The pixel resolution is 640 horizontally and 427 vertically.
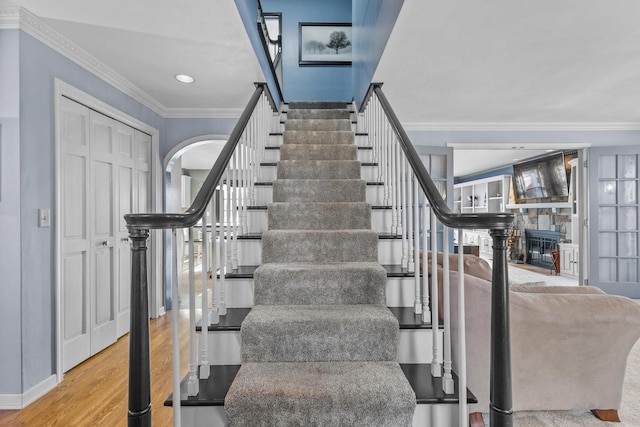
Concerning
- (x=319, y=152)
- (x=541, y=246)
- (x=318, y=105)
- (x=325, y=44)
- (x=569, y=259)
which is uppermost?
(x=325, y=44)

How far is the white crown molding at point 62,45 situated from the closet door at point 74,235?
1.11ft

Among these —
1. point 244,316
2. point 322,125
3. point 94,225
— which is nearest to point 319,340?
point 244,316

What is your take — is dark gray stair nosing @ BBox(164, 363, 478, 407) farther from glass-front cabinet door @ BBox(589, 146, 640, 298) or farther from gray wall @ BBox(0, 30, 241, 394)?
glass-front cabinet door @ BBox(589, 146, 640, 298)

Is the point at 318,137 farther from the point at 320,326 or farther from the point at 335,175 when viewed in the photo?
the point at 320,326

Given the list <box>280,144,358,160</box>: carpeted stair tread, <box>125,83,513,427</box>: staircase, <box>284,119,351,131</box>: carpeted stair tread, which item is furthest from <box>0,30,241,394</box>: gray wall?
<box>284,119,351,131</box>: carpeted stair tread

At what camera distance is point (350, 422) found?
132 cm

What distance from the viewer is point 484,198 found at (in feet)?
34.5

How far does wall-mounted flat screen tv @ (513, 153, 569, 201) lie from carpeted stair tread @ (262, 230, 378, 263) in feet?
21.2

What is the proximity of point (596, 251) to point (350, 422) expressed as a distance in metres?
4.81

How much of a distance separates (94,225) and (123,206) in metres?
0.45

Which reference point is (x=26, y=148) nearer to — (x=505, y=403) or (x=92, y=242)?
(x=92, y=242)

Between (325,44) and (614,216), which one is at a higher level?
(325,44)

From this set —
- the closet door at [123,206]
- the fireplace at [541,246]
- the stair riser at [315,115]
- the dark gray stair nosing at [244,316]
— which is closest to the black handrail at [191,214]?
the dark gray stair nosing at [244,316]

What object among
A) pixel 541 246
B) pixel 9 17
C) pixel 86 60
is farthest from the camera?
pixel 541 246
